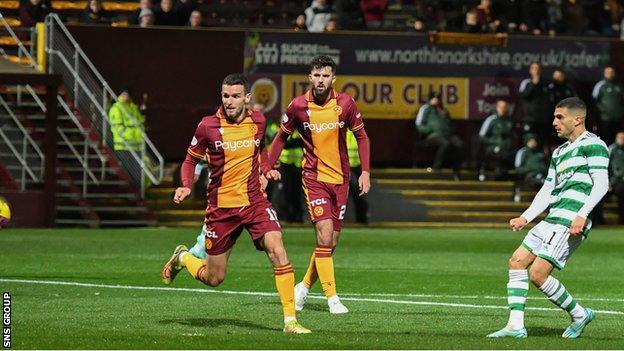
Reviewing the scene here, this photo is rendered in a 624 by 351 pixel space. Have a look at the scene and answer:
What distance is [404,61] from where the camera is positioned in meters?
35.2

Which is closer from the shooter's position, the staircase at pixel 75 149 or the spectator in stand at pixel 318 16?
the staircase at pixel 75 149

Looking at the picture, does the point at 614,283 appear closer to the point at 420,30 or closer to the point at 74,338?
the point at 74,338

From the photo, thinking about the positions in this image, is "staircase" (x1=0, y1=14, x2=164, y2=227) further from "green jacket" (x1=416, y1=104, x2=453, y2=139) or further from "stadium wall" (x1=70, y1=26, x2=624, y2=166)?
"green jacket" (x1=416, y1=104, x2=453, y2=139)

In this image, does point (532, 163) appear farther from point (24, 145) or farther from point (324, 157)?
point (324, 157)

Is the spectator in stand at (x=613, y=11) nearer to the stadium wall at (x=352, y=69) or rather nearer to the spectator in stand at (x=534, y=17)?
the stadium wall at (x=352, y=69)

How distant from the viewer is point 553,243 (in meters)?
12.6

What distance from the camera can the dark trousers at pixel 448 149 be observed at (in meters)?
34.8

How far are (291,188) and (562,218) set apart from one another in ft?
63.5

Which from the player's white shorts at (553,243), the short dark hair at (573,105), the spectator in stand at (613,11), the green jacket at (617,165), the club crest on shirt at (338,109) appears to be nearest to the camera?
the player's white shorts at (553,243)

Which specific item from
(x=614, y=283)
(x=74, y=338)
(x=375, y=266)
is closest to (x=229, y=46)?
(x=375, y=266)

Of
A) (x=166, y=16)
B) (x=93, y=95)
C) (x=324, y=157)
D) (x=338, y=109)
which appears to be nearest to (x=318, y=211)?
(x=324, y=157)

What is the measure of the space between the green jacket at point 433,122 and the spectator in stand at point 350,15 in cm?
243

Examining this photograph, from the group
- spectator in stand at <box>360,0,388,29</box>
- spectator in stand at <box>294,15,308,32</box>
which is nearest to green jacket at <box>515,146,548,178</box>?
spectator in stand at <box>360,0,388,29</box>

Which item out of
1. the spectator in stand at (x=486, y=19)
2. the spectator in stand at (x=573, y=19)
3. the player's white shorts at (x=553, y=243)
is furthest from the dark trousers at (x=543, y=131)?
the player's white shorts at (x=553, y=243)
